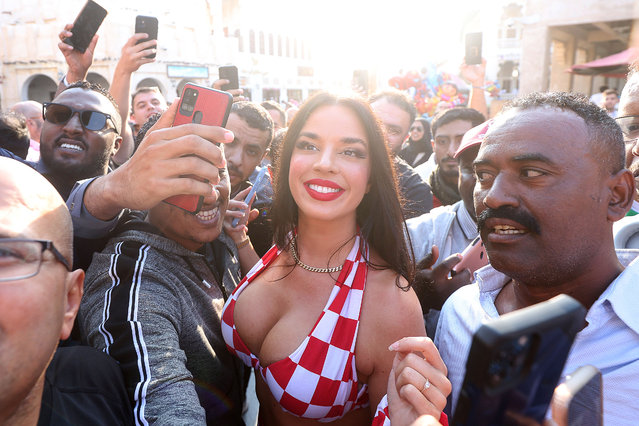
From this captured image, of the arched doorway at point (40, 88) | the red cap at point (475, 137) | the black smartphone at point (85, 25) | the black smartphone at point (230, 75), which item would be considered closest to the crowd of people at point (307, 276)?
the red cap at point (475, 137)

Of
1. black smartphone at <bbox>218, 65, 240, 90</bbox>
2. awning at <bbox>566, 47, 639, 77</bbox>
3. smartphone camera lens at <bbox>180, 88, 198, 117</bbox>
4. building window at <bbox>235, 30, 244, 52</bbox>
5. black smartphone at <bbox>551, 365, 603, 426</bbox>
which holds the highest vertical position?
building window at <bbox>235, 30, 244, 52</bbox>

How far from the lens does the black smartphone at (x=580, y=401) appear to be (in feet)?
1.62

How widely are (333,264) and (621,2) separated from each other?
13.0 metres

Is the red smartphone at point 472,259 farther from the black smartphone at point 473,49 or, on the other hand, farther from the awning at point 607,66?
the awning at point 607,66

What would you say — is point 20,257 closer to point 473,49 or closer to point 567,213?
point 567,213

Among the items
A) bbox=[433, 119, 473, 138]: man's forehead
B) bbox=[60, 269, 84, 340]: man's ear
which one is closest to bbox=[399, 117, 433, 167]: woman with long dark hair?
bbox=[433, 119, 473, 138]: man's forehead

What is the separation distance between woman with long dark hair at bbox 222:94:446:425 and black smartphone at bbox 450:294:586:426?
3.70 feet

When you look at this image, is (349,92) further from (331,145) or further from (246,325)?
(246,325)

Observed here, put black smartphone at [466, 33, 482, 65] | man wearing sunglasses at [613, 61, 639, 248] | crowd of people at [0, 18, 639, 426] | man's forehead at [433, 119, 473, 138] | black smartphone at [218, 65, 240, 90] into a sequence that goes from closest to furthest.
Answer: crowd of people at [0, 18, 639, 426] → man wearing sunglasses at [613, 61, 639, 248] → black smartphone at [218, 65, 240, 90] → man's forehead at [433, 119, 473, 138] → black smartphone at [466, 33, 482, 65]

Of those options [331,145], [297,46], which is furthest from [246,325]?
[297,46]

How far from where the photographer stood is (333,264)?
1.77 meters

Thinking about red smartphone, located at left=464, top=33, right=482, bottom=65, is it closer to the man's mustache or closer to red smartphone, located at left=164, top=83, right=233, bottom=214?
the man's mustache

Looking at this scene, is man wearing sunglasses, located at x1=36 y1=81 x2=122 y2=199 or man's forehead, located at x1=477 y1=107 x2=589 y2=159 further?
man wearing sunglasses, located at x1=36 y1=81 x2=122 y2=199

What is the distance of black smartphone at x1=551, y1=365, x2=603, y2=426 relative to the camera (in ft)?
1.62
